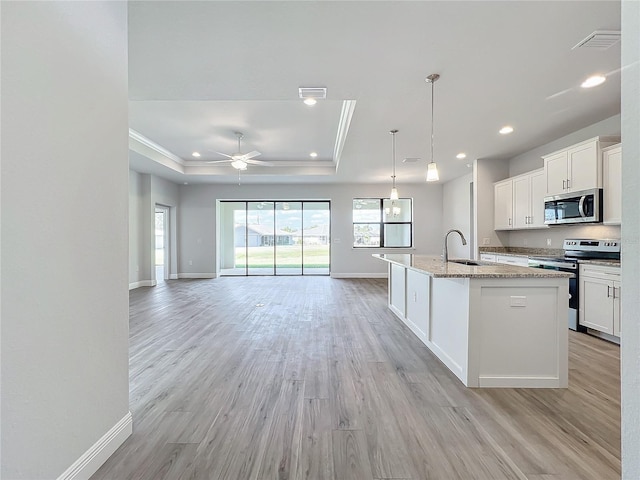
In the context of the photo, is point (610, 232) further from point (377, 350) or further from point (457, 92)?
point (377, 350)

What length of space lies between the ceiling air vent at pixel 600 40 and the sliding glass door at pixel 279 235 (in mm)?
6885

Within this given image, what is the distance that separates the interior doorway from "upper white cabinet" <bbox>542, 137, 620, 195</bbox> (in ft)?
27.8

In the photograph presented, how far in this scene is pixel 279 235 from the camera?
9.29m

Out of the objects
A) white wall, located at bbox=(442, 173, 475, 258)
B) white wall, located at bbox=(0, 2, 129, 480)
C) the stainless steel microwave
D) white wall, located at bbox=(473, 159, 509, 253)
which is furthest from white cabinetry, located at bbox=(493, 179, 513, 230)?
white wall, located at bbox=(0, 2, 129, 480)

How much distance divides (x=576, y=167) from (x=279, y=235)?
716 centimetres

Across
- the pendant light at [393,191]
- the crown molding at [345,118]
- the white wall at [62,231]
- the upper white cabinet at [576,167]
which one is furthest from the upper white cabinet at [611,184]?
the white wall at [62,231]

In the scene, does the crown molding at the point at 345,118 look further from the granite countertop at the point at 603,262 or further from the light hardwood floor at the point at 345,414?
the granite countertop at the point at 603,262

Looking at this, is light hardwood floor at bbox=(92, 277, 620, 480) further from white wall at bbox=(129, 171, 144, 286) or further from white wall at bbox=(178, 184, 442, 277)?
white wall at bbox=(178, 184, 442, 277)

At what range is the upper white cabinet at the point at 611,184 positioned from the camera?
343cm

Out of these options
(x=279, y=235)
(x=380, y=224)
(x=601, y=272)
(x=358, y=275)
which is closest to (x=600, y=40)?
(x=601, y=272)

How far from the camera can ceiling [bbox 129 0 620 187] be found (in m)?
2.04

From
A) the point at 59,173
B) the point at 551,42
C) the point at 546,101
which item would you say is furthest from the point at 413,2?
the point at 546,101

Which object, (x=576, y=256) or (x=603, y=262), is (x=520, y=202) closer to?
(x=576, y=256)

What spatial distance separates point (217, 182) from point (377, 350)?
272 inches
